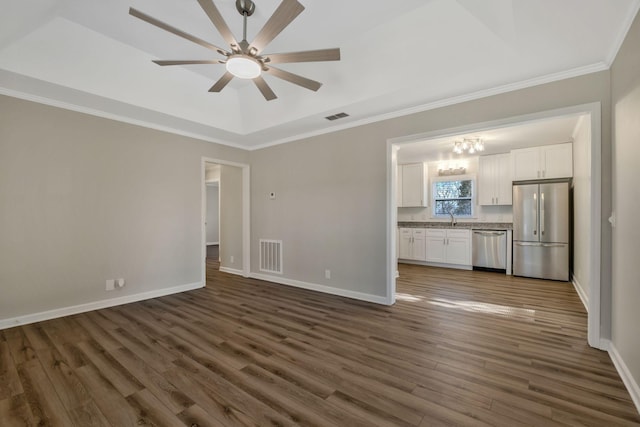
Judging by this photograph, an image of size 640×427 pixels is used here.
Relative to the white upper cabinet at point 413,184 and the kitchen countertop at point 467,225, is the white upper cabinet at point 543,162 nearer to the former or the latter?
the kitchen countertop at point 467,225

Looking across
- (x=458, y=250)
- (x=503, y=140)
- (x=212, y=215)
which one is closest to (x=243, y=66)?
(x=503, y=140)

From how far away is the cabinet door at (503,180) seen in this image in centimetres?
605

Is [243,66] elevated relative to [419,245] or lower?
elevated

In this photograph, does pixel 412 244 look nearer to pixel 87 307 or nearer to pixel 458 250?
pixel 458 250

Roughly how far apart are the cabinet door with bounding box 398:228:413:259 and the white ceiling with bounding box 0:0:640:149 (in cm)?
385

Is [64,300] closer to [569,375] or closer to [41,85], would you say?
[41,85]

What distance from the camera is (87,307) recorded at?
357cm

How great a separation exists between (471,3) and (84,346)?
171 inches

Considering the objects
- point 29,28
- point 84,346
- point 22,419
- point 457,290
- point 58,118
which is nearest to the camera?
point 22,419

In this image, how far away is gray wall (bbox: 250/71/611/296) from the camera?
120 inches

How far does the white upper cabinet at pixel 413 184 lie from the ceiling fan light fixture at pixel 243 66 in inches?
219

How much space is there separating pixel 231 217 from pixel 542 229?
6096 millimetres

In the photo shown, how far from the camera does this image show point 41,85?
3.00 metres

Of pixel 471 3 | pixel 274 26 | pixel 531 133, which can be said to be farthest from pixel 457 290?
pixel 274 26
